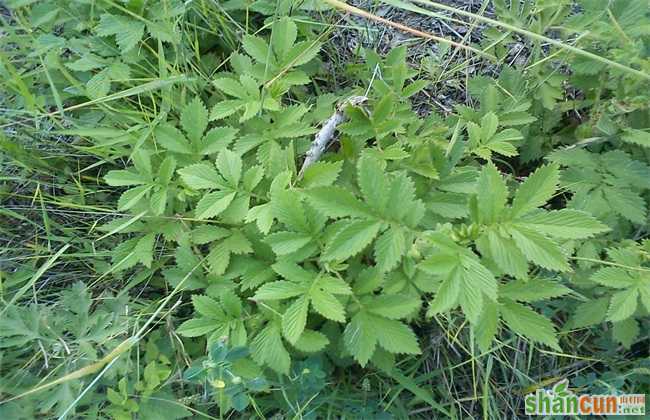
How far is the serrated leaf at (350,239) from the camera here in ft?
3.92

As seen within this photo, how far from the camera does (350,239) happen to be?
1209 mm

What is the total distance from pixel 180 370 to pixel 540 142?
A: 122cm

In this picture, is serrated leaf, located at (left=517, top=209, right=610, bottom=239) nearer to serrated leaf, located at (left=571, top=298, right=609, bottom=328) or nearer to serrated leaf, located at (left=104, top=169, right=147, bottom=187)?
serrated leaf, located at (left=571, top=298, right=609, bottom=328)

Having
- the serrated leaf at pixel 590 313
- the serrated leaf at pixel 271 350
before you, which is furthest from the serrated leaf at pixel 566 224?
the serrated leaf at pixel 271 350

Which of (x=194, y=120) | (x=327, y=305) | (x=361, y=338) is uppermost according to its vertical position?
(x=194, y=120)

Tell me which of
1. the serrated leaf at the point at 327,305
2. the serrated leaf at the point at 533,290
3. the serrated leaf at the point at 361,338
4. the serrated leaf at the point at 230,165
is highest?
the serrated leaf at the point at 230,165

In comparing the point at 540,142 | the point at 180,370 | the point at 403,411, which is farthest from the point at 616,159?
the point at 180,370

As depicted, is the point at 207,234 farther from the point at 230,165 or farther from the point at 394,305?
the point at 394,305

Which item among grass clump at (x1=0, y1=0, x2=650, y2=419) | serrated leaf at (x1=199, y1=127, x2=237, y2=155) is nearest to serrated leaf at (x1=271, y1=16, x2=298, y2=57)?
grass clump at (x1=0, y1=0, x2=650, y2=419)

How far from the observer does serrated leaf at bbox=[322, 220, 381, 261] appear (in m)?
1.20

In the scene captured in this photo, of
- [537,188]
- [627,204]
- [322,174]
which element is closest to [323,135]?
[322,174]

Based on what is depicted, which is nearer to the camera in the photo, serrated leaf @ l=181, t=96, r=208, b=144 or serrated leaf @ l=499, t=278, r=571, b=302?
serrated leaf @ l=499, t=278, r=571, b=302

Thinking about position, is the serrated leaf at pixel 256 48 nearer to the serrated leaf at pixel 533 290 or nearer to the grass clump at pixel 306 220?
the grass clump at pixel 306 220

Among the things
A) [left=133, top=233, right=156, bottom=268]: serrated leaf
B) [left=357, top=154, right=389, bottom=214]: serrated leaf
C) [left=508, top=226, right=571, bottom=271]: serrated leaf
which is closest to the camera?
[left=508, top=226, right=571, bottom=271]: serrated leaf
